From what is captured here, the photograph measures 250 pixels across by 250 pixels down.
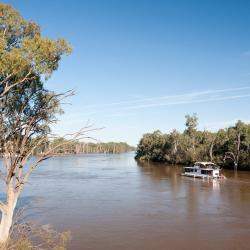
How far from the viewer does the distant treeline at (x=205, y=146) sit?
80812 millimetres

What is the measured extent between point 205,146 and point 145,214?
64.0 metres

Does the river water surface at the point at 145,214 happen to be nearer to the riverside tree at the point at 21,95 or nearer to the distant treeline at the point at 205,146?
the riverside tree at the point at 21,95

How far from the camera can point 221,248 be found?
22172 mm

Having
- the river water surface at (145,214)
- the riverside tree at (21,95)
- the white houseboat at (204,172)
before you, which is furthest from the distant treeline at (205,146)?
the riverside tree at (21,95)

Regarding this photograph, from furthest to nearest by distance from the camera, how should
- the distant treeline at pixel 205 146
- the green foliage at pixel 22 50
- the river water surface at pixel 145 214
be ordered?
the distant treeline at pixel 205 146, the river water surface at pixel 145 214, the green foliage at pixel 22 50

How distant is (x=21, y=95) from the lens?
13.8 m

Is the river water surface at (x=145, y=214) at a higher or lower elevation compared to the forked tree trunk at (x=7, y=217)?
lower

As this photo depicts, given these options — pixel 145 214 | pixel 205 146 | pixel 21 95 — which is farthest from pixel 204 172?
pixel 21 95

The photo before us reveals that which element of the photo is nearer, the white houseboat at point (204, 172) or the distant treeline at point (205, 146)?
the white houseboat at point (204, 172)

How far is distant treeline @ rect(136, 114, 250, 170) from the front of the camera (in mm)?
80812

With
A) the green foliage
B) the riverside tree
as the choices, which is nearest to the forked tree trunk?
the riverside tree

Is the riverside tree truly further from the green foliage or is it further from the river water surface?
the river water surface

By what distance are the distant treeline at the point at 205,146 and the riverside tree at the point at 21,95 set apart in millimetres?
69774

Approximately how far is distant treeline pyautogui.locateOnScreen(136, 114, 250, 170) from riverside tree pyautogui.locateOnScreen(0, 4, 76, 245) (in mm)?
69774
